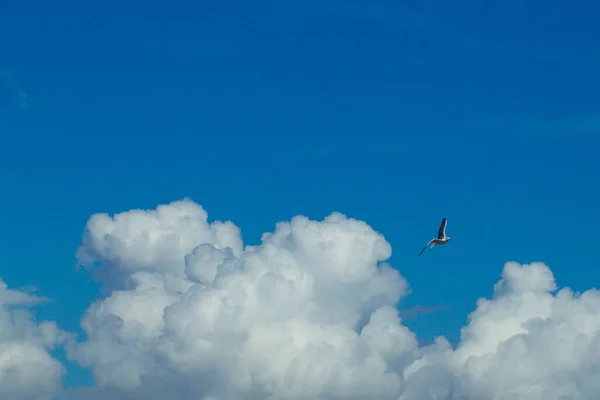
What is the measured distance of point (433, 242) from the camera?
402 feet
